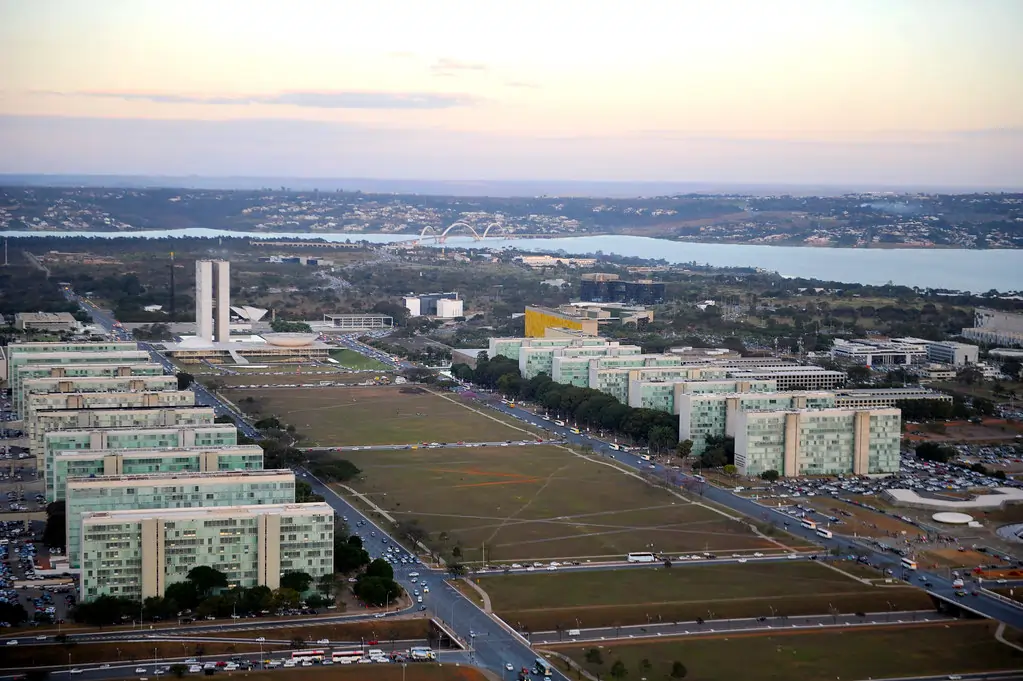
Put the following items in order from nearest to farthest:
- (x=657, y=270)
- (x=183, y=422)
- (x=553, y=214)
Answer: (x=183, y=422), (x=657, y=270), (x=553, y=214)

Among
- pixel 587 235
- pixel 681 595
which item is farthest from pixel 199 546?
pixel 587 235

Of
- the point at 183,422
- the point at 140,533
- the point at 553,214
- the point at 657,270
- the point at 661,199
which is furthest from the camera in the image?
the point at 661,199

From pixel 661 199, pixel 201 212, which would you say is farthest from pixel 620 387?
pixel 661 199

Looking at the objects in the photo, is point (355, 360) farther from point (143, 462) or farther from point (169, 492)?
point (169, 492)

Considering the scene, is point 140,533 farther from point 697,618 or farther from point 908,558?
point 908,558

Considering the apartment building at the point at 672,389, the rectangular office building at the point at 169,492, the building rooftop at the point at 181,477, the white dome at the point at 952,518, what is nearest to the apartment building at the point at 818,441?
the white dome at the point at 952,518

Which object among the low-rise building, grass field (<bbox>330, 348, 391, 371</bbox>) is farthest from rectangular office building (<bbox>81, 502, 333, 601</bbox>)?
the low-rise building

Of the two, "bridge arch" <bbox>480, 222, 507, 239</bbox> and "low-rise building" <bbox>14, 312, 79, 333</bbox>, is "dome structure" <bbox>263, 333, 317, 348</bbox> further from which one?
"bridge arch" <bbox>480, 222, 507, 239</bbox>
